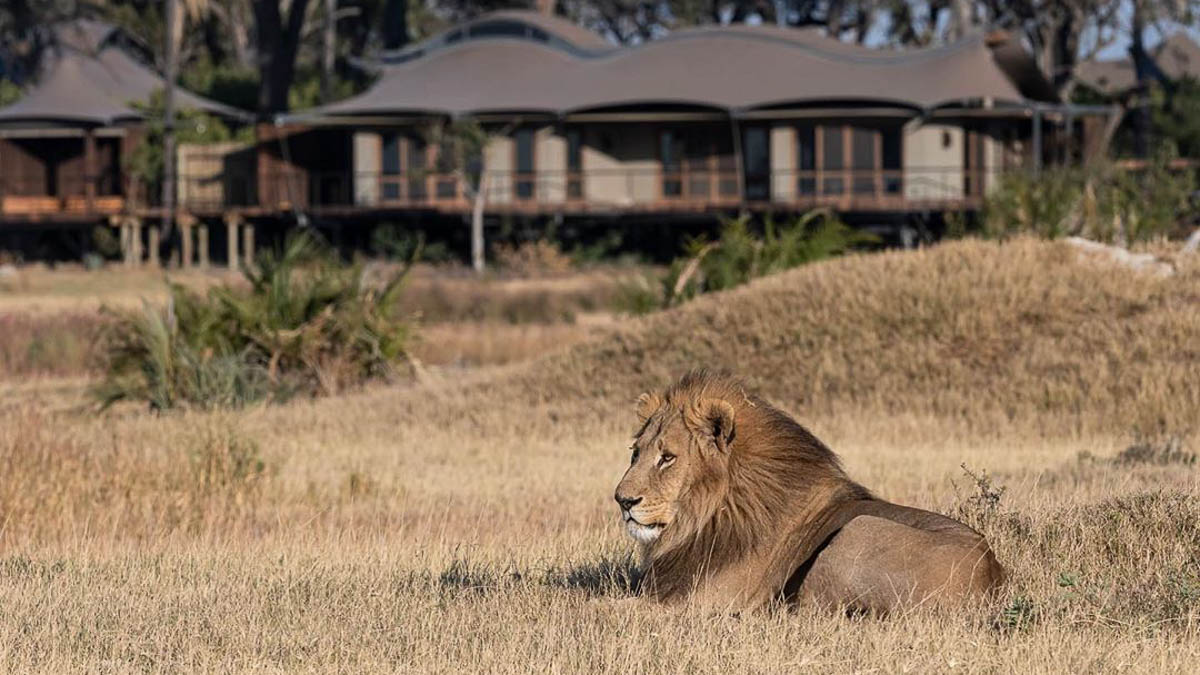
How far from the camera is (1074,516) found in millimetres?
10250

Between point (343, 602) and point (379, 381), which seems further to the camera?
point (379, 381)

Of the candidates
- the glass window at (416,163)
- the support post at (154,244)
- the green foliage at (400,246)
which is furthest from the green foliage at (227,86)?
the green foliage at (400,246)

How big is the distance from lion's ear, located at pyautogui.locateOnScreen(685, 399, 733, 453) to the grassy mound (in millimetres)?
11734

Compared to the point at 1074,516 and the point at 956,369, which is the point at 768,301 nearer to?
the point at 956,369

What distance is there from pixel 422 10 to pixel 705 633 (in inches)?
3073

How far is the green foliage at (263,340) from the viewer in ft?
74.6

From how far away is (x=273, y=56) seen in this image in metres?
67.5

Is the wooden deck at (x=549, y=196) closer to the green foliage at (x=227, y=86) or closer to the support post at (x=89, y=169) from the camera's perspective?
the support post at (x=89, y=169)

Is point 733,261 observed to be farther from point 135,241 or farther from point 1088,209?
point 135,241

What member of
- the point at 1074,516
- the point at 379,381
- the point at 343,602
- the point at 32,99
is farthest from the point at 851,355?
the point at 32,99

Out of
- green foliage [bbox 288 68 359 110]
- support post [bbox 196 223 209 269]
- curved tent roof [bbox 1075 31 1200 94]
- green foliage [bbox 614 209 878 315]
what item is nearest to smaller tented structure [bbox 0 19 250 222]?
support post [bbox 196 223 209 269]

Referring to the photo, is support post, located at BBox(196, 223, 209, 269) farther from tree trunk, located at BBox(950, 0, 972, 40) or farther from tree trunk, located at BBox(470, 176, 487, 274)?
tree trunk, located at BBox(950, 0, 972, 40)

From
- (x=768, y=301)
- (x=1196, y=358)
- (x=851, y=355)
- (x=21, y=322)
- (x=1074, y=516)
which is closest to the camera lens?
(x=1074, y=516)

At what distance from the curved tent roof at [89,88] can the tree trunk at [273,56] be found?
4.11 feet
